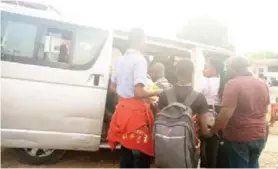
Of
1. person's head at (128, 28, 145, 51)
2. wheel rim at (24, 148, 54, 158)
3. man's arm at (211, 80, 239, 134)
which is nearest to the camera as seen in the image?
man's arm at (211, 80, 239, 134)

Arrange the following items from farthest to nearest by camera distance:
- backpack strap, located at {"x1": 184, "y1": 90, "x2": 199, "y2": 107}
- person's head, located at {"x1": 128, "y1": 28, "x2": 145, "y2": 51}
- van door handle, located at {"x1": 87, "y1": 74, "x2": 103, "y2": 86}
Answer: van door handle, located at {"x1": 87, "y1": 74, "x2": 103, "y2": 86} < person's head, located at {"x1": 128, "y1": 28, "x2": 145, "y2": 51} < backpack strap, located at {"x1": 184, "y1": 90, "x2": 199, "y2": 107}

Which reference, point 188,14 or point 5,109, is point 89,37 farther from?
point 188,14

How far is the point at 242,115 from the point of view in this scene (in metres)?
3.35

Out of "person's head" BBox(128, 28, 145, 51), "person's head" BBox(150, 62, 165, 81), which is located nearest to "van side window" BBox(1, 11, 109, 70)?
"person's head" BBox(150, 62, 165, 81)

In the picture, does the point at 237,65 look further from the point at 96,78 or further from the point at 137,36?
the point at 96,78

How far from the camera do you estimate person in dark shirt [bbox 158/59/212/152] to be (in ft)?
10.3

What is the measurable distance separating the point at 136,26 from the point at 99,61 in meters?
1.26

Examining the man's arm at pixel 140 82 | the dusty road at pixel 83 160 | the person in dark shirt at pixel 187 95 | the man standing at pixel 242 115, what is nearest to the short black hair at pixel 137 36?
the man's arm at pixel 140 82

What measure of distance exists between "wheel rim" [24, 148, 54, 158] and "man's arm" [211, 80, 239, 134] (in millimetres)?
2552

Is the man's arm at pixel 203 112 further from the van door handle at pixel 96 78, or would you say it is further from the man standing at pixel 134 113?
the van door handle at pixel 96 78

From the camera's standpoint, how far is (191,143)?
118 inches

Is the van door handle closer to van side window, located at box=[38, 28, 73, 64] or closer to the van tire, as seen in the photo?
van side window, located at box=[38, 28, 73, 64]

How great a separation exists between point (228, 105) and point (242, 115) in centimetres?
23

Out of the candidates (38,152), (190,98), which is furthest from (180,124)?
(38,152)
